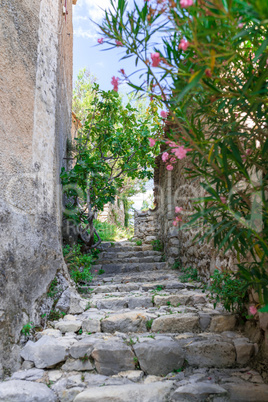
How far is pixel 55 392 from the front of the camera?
173 centimetres

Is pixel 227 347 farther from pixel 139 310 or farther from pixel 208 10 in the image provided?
pixel 208 10

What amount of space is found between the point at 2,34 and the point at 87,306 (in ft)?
8.30

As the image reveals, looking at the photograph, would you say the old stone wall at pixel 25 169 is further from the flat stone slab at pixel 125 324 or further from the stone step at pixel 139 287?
the stone step at pixel 139 287

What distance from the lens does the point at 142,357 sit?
1985mm

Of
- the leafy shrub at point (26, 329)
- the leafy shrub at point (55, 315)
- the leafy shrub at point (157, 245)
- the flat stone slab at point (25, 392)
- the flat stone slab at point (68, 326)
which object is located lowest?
the flat stone slab at point (25, 392)

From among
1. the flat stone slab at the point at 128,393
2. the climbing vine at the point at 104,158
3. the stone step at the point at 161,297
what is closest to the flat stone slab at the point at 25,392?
the flat stone slab at the point at 128,393

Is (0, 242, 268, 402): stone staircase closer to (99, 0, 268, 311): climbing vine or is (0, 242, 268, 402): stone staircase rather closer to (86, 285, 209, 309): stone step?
(86, 285, 209, 309): stone step

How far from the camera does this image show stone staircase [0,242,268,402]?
166 centimetres

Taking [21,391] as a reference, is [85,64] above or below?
above

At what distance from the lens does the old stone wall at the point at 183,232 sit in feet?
10.1

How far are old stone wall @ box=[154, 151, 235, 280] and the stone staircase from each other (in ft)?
1.44

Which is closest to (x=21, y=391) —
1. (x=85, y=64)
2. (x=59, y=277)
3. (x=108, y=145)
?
(x=59, y=277)

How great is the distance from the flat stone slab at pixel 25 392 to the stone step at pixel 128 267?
10.1 feet

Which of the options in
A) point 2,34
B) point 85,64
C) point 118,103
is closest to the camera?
point 2,34
